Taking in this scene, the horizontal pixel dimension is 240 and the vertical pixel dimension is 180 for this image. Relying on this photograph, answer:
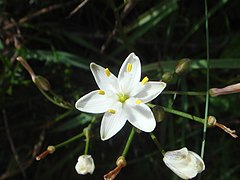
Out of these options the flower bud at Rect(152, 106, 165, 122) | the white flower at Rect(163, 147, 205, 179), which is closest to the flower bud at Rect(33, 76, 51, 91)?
the flower bud at Rect(152, 106, 165, 122)

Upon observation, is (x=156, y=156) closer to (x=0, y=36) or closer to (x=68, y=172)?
(x=68, y=172)

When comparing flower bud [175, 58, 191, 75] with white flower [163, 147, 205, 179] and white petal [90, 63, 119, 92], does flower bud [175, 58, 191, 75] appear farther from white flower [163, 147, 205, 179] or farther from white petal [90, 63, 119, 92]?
white flower [163, 147, 205, 179]

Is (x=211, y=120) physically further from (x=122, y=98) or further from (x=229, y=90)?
(x=122, y=98)

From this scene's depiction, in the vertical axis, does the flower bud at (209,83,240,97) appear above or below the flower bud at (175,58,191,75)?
below

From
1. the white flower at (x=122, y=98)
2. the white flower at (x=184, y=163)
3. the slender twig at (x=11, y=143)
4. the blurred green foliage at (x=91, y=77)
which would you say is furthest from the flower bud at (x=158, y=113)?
the slender twig at (x=11, y=143)

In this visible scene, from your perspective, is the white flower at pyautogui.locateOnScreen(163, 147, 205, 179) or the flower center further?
the flower center

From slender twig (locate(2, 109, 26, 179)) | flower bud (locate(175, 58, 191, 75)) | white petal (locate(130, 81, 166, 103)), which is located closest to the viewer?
white petal (locate(130, 81, 166, 103))

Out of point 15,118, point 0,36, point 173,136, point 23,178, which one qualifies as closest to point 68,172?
point 23,178

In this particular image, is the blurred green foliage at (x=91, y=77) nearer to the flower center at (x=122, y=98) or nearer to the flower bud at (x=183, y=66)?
the flower bud at (x=183, y=66)
